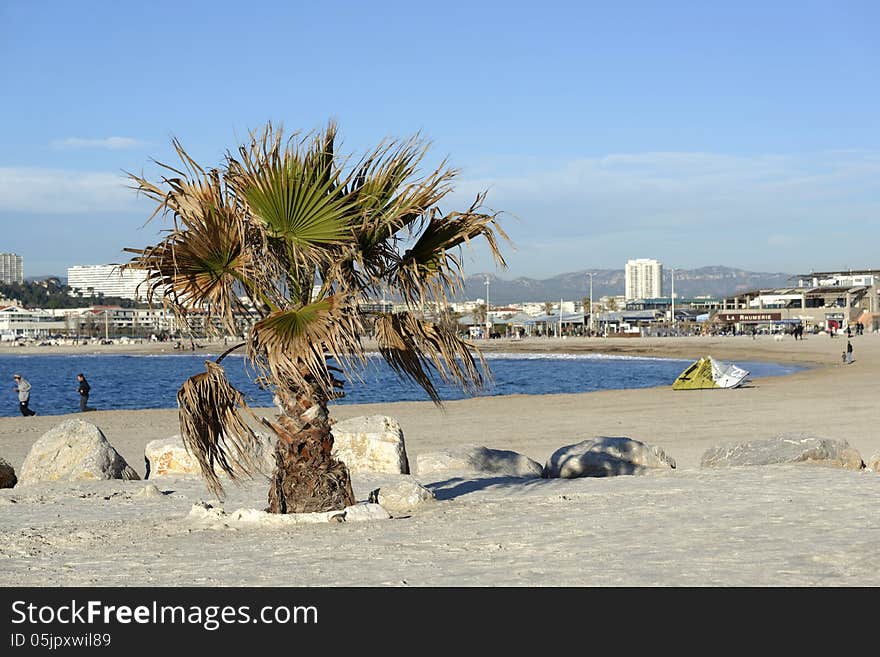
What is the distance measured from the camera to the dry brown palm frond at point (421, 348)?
817cm

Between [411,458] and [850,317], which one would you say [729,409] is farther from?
[850,317]

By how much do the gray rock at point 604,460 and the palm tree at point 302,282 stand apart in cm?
408

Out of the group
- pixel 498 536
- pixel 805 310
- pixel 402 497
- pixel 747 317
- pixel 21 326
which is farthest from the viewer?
pixel 21 326

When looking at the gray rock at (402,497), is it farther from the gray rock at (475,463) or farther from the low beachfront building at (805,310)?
the low beachfront building at (805,310)

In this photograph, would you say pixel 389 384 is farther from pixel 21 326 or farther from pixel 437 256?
pixel 21 326

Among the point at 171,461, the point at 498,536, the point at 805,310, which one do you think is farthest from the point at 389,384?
the point at 805,310

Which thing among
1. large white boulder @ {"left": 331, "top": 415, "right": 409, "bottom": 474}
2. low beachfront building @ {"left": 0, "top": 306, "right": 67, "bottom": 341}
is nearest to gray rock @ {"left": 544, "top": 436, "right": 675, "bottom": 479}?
large white boulder @ {"left": 331, "top": 415, "right": 409, "bottom": 474}

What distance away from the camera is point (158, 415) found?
995 inches

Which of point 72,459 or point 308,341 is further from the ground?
point 308,341

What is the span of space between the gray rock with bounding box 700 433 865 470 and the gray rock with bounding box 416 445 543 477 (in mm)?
2184

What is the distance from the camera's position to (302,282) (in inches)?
328

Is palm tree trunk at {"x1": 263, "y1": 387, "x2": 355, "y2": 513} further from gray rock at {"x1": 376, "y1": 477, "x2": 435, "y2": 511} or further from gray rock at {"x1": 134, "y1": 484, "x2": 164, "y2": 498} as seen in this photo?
gray rock at {"x1": 134, "y1": 484, "x2": 164, "y2": 498}

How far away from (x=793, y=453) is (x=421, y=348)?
552 centimetres
